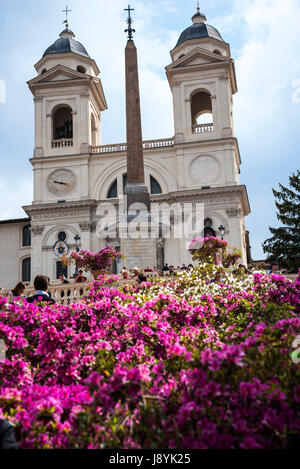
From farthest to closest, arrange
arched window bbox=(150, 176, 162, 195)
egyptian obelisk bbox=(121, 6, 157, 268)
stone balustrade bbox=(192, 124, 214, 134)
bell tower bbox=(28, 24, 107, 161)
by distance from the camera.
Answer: bell tower bbox=(28, 24, 107, 161) → stone balustrade bbox=(192, 124, 214, 134) → arched window bbox=(150, 176, 162, 195) → egyptian obelisk bbox=(121, 6, 157, 268)

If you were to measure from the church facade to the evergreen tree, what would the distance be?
254 centimetres

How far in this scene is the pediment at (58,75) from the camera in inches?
1695

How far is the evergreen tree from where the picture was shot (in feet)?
131

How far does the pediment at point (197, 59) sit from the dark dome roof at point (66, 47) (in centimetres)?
855

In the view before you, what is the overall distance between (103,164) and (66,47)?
1115 cm

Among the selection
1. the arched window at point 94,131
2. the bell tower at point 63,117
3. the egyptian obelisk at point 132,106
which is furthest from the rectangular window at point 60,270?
the egyptian obelisk at point 132,106

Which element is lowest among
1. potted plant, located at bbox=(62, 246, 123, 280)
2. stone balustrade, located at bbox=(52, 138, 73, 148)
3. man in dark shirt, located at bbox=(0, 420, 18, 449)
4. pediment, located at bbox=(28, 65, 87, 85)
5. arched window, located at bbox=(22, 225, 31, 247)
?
man in dark shirt, located at bbox=(0, 420, 18, 449)

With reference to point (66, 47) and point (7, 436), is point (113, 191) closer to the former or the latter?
point (66, 47)

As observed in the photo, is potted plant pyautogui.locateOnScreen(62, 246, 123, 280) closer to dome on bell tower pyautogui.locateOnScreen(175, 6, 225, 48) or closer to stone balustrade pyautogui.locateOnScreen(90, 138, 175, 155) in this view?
stone balustrade pyautogui.locateOnScreen(90, 138, 175, 155)

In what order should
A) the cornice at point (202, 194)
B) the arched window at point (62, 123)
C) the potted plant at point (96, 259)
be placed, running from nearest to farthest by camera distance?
the potted plant at point (96, 259)
the cornice at point (202, 194)
the arched window at point (62, 123)

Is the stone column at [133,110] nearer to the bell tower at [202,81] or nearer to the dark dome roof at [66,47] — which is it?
the bell tower at [202,81]

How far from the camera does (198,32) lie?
143 feet

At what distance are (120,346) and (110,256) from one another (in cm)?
963

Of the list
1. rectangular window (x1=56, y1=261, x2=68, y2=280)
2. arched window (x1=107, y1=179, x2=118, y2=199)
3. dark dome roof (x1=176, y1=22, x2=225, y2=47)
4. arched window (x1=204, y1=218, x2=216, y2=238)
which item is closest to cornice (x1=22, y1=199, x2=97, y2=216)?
arched window (x1=107, y1=179, x2=118, y2=199)
